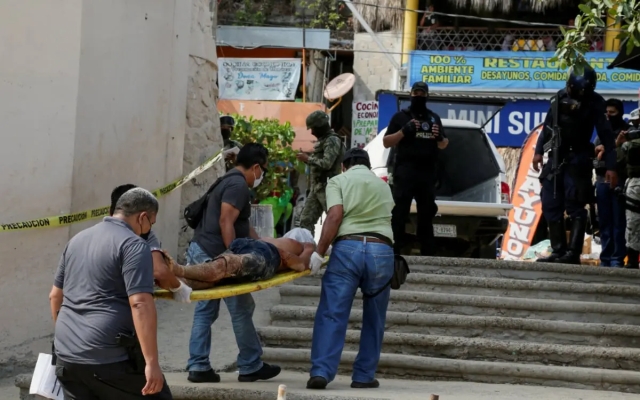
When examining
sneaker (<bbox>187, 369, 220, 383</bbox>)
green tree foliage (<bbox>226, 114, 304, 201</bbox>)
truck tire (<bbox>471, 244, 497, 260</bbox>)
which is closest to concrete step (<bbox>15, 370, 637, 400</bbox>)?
sneaker (<bbox>187, 369, 220, 383</bbox>)

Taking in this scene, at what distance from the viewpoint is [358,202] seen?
702 centimetres

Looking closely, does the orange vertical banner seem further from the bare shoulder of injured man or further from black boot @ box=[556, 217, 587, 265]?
the bare shoulder of injured man

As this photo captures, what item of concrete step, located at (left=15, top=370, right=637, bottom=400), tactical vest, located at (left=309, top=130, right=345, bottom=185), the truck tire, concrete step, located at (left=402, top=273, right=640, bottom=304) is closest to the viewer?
concrete step, located at (left=15, top=370, right=637, bottom=400)

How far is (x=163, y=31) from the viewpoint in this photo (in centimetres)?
967

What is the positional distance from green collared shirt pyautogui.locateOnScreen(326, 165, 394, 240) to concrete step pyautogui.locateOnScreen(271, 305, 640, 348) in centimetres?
174

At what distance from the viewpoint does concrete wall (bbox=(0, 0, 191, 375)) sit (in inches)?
305

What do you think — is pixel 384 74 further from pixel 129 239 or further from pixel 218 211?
pixel 129 239

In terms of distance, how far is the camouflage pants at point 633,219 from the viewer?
9719mm

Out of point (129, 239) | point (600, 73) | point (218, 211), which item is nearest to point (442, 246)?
point (218, 211)

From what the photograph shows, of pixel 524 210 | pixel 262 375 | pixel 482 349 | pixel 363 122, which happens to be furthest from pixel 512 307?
pixel 363 122

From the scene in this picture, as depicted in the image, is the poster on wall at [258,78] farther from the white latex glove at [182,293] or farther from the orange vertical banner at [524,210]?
the white latex glove at [182,293]

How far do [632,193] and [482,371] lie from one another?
9.90ft

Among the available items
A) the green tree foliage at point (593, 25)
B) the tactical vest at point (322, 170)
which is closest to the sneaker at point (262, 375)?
the green tree foliage at point (593, 25)

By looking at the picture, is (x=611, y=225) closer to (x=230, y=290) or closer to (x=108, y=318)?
(x=230, y=290)
